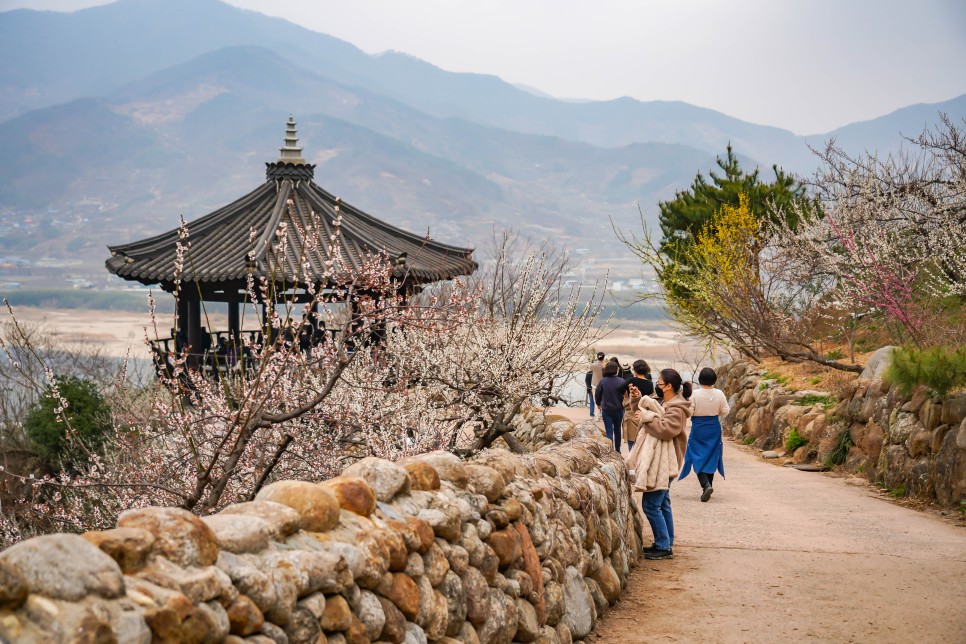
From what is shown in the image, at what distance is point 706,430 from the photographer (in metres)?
11.1

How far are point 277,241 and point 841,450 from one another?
9.95 m

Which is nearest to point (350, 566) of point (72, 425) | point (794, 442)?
point (794, 442)

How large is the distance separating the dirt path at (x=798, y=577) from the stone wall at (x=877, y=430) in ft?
2.08

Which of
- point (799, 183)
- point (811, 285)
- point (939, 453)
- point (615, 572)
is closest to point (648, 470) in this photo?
point (615, 572)

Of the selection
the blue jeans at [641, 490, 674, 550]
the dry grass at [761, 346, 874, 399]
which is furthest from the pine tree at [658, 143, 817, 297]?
the blue jeans at [641, 490, 674, 550]

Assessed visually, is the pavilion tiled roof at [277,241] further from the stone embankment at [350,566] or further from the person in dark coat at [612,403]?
the stone embankment at [350,566]

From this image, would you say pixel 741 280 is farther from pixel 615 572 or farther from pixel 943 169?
pixel 615 572

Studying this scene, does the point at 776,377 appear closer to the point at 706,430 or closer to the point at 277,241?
the point at 706,430

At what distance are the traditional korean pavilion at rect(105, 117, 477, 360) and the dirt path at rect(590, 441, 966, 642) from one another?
22.1 ft

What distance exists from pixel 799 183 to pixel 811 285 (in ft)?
13.9

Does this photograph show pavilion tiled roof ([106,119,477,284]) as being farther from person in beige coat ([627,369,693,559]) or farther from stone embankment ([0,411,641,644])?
stone embankment ([0,411,641,644])

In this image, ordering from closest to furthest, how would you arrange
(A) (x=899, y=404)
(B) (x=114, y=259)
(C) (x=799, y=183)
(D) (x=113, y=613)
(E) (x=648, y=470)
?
(D) (x=113, y=613) < (E) (x=648, y=470) < (A) (x=899, y=404) < (B) (x=114, y=259) < (C) (x=799, y=183)

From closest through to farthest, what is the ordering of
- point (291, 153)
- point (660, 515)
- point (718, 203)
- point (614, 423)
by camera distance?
point (660, 515) → point (614, 423) → point (291, 153) → point (718, 203)

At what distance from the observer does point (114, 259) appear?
1697 centimetres
